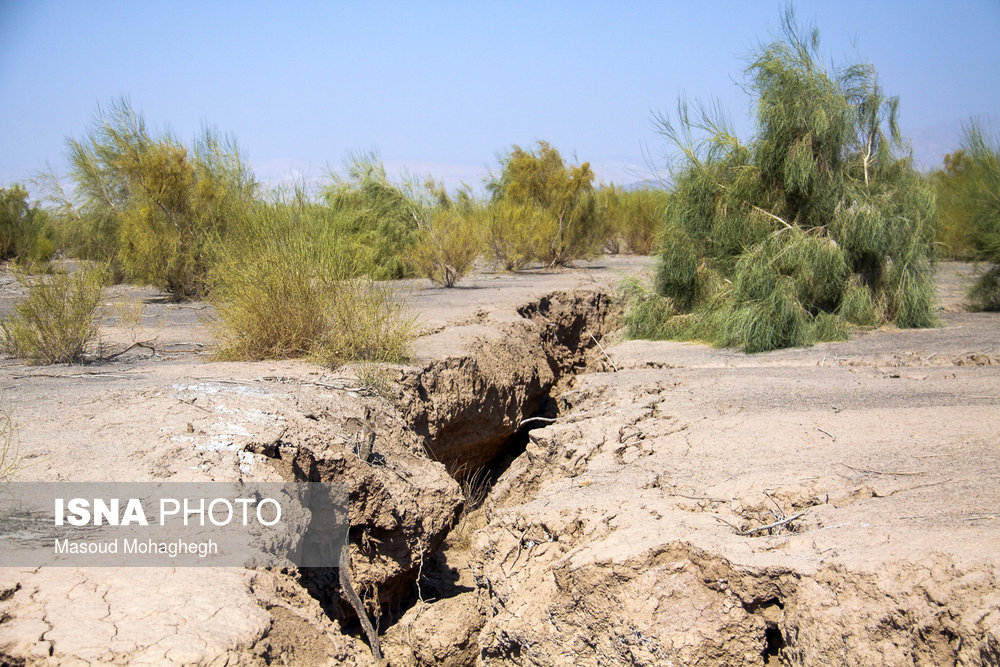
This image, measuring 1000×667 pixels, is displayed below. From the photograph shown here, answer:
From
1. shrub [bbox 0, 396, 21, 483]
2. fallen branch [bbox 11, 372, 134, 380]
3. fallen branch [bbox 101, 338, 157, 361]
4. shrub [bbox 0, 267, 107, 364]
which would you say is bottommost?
shrub [bbox 0, 396, 21, 483]

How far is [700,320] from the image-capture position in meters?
11.2

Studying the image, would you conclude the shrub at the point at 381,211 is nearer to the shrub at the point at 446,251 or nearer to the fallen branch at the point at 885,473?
the shrub at the point at 446,251

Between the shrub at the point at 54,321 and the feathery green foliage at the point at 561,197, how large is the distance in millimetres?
13017

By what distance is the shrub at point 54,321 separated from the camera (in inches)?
288

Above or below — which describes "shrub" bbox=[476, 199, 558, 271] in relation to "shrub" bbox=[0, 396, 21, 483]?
above

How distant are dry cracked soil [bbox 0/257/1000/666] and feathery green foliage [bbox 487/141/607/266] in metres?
11.7

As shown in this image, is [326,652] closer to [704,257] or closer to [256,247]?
[256,247]

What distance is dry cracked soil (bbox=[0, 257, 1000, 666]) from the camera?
319 cm

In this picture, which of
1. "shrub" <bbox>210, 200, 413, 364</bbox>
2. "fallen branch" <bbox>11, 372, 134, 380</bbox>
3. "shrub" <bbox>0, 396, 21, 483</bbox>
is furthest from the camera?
"shrub" <bbox>210, 200, 413, 364</bbox>

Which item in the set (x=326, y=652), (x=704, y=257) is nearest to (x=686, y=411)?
(x=326, y=652)

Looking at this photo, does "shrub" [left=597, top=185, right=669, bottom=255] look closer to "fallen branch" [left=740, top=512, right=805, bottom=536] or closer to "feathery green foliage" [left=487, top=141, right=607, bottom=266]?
"feathery green foliage" [left=487, top=141, right=607, bottom=266]

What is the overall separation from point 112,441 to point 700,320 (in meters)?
8.38

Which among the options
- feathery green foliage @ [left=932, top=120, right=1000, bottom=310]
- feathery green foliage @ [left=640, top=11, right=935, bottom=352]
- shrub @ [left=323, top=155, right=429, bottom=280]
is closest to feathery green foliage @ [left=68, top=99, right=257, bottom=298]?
shrub @ [left=323, top=155, right=429, bottom=280]

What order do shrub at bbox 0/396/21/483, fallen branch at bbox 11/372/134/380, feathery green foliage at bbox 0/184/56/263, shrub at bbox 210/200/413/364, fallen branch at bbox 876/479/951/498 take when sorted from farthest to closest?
→ feathery green foliage at bbox 0/184/56/263
shrub at bbox 210/200/413/364
fallen branch at bbox 11/372/134/380
fallen branch at bbox 876/479/951/498
shrub at bbox 0/396/21/483
